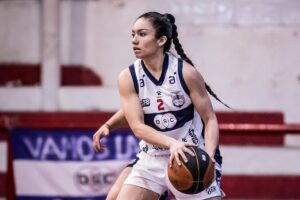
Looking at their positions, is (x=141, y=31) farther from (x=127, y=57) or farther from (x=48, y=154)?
(x=127, y=57)

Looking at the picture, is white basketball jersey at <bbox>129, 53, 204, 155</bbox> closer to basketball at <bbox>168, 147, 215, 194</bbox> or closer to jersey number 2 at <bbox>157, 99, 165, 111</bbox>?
jersey number 2 at <bbox>157, 99, 165, 111</bbox>

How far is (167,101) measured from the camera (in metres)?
4.85

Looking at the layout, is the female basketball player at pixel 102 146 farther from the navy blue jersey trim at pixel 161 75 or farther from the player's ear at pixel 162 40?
the player's ear at pixel 162 40

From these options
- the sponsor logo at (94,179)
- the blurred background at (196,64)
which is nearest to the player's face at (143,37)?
the sponsor logo at (94,179)

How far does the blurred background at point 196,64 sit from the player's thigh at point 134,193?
396 centimetres

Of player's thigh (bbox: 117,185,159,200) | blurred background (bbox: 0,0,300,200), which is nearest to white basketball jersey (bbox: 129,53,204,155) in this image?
player's thigh (bbox: 117,185,159,200)

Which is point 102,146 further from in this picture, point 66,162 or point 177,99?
point 66,162

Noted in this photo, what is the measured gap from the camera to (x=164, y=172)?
4.93 meters

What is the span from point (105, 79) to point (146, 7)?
995mm

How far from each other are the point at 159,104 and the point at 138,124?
0.21 metres

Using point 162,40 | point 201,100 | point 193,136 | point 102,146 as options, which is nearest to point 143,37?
point 162,40

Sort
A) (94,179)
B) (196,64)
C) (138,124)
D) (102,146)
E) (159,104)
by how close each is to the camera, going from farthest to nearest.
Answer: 1. (196,64)
2. (94,179)
3. (102,146)
4. (159,104)
5. (138,124)

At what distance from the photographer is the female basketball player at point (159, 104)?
4816 mm

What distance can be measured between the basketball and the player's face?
28.9 inches
